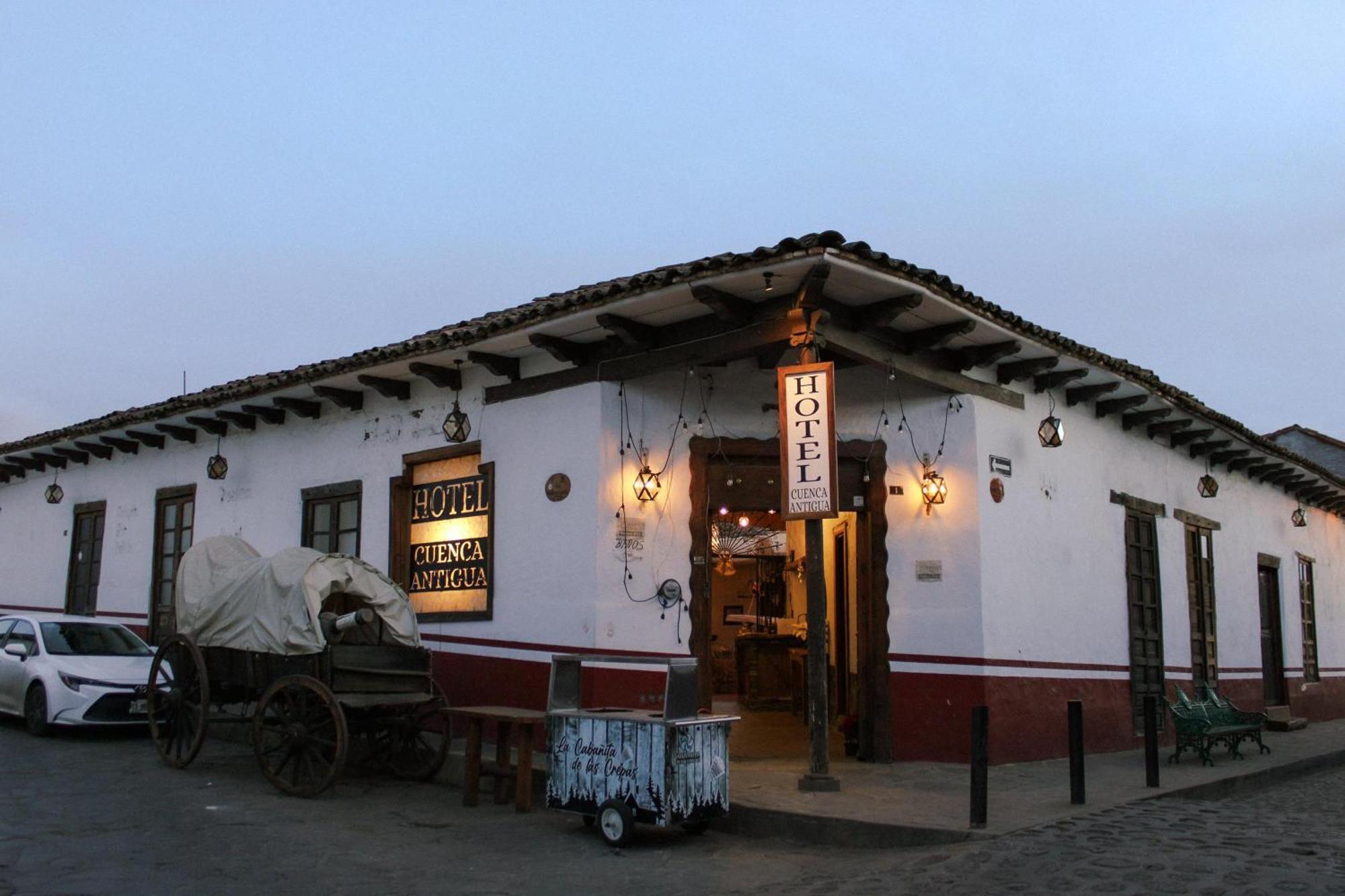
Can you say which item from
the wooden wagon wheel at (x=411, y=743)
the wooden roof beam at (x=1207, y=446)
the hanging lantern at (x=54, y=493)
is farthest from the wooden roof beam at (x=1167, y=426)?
the hanging lantern at (x=54, y=493)

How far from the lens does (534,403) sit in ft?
Result: 37.2

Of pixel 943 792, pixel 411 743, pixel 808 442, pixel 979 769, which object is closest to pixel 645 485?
pixel 808 442

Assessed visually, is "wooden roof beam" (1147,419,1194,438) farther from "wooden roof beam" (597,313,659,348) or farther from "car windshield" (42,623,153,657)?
"car windshield" (42,623,153,657)

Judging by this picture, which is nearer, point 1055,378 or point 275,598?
point 275,598

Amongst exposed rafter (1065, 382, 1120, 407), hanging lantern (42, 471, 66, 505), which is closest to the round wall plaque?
exposed rafter (1065, 382, 1120, 407)

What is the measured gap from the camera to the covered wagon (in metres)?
9.20

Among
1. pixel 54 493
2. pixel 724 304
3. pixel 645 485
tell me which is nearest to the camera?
pixel 724 304

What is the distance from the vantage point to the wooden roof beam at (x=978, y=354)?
1073 cm

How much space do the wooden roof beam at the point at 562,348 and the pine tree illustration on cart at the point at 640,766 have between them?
3.74 meters

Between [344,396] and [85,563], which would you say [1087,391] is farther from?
[85,563]

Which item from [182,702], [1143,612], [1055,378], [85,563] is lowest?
[182,702]

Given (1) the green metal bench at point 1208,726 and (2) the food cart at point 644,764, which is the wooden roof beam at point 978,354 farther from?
(2) the food cart at point 644,764

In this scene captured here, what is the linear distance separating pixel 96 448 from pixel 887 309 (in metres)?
13.0

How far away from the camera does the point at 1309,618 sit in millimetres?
18594
